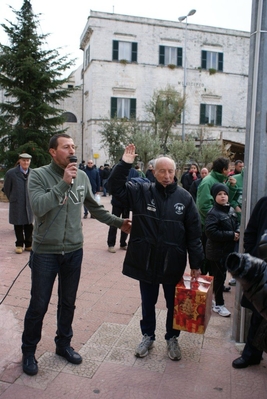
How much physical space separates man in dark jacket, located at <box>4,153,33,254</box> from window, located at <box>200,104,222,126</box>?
83.5 ft

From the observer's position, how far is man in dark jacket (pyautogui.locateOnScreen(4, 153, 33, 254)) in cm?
776

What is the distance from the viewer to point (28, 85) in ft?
60.4

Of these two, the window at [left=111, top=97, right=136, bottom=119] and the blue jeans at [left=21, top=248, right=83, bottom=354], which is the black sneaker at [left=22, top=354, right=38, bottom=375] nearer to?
the blue jeans at [left=21, top=248, right=83, bottom=354]

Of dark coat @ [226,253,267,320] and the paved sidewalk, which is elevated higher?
dark coat @ [226,253,267,320]

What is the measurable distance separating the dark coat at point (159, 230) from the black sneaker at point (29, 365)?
45.0 inches

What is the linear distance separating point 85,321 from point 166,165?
6.96ft

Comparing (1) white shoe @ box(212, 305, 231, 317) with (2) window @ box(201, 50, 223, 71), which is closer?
(1) white shoe @ box(212, 305, 231, 317)

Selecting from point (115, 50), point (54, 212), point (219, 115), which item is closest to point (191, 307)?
point (54, 212)

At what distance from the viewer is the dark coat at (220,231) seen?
186 inches

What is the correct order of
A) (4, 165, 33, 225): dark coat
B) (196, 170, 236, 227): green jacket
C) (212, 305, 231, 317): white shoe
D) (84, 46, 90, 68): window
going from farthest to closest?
(84, 46, 90, 68): window, (4, 165, 33, 225): dark coat, (196, 170, 236, 227): green jacket, (212, 305, 231, 317): white shoe

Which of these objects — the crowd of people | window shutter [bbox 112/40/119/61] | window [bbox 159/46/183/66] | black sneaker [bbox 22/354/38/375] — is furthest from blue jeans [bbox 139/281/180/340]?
window [bbox 159/46/183/66]

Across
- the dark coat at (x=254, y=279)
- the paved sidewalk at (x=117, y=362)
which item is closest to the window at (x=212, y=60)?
the paved sidewalk at (x=117, y=362)

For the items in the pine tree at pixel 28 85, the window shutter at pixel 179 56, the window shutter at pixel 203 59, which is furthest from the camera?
the window shutter at pixel 203 59

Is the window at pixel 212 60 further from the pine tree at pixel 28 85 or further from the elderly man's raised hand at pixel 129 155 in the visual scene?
the elderly man's raised hand at pixel 129 155
